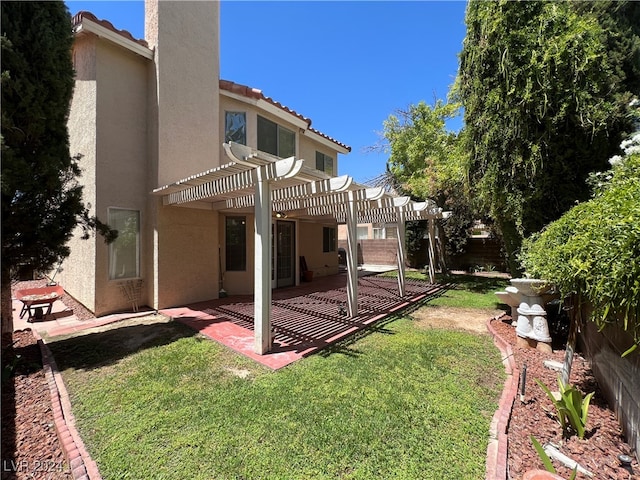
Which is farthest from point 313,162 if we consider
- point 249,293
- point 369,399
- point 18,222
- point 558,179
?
point 369,399

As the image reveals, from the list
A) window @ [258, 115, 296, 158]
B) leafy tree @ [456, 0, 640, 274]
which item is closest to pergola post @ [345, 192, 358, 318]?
leafy tree @ [456, 0, 640, 274]

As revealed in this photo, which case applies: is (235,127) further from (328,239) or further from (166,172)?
(328,239)

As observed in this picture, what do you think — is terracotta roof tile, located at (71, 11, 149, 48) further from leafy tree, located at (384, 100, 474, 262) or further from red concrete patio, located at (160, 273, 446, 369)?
leafy tree, located at (384, 100, 474, 262)

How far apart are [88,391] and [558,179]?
11447 mm

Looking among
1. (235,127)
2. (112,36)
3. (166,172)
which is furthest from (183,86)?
(166,172)

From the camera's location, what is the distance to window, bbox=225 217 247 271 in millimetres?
11664

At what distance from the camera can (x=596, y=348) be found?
4.81 meters

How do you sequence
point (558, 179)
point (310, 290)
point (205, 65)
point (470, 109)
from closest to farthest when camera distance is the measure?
1. point (558, 179)
2. point (470, 109)
3. point (205, 65)
4. point (310, 290)

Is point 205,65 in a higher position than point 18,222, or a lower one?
higher

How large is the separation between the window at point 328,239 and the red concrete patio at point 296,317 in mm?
5132

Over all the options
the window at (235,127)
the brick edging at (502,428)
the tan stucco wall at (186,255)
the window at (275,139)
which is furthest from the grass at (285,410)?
the window at (275,139)

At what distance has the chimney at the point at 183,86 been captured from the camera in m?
9.13

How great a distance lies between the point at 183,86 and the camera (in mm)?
9703

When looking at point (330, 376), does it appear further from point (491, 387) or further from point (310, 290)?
point (310, 290)
